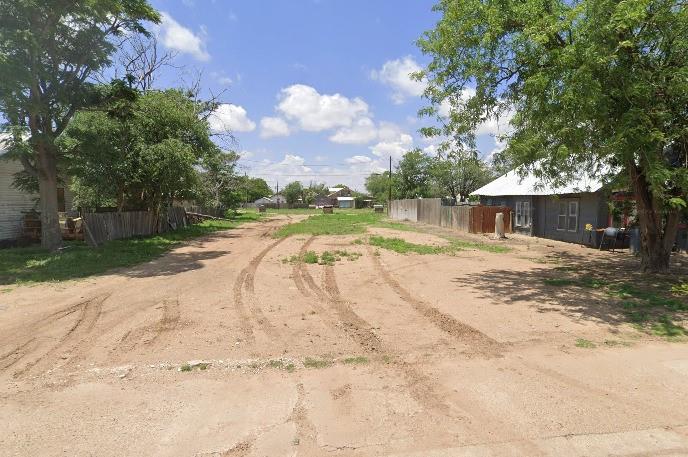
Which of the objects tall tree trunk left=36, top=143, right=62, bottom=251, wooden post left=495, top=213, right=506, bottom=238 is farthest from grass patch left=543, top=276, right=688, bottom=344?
tall tree trunk left=36, top=143, right=62, bottom=251

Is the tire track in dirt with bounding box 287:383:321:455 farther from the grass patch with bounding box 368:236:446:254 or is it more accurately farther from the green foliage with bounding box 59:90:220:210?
the green foliage with bounding box 59:90:220:210

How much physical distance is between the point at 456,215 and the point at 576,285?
19.6m

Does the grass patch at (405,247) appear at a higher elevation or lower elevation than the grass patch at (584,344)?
higher

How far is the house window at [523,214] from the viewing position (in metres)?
25.4

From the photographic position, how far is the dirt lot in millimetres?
3781

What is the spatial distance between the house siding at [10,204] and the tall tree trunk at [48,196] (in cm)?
411

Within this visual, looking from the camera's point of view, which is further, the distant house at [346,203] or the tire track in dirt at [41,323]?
the distant house at [346,203]

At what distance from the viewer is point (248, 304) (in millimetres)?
8406

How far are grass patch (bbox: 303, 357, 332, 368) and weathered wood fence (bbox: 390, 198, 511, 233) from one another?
2235 cm

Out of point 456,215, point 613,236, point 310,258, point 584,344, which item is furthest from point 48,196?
point 456,215

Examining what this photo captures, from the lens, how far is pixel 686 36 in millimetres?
9008

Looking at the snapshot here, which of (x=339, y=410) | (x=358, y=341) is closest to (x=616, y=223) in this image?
(x=358, y=341)

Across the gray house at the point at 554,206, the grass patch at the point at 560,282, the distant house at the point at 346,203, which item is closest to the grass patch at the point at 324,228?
the gray house at the point at 554,206

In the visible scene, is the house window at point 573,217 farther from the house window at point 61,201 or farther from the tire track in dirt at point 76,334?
the house window at point 61,201
